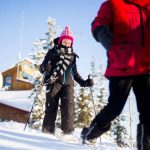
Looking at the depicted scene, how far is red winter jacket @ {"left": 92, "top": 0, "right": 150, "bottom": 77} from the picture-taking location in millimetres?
4164

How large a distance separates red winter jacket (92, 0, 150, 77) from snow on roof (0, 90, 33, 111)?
32212 mm

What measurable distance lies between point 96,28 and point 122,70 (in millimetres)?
584

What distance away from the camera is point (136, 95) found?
4.29 meters

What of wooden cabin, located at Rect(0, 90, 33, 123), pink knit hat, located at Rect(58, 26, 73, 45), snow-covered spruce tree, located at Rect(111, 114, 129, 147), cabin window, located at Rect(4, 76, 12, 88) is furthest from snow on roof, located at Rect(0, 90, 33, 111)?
pink knit hat, located at Rect(58, 26, 73, 45)

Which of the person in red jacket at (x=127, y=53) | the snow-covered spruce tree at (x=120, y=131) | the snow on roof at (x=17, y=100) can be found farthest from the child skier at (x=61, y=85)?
the snow-covered spruce tree at (x=120, y=131)

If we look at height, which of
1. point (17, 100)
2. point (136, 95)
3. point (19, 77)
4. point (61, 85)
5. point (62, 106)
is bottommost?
point (17, 100)

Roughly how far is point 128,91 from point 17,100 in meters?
37.4

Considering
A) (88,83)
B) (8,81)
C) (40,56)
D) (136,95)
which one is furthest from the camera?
(8,81)

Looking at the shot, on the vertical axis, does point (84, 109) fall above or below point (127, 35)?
below

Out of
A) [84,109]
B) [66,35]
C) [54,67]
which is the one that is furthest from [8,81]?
[54,67]

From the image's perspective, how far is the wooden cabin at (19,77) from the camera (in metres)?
52.5

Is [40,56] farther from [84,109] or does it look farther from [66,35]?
[66,35]

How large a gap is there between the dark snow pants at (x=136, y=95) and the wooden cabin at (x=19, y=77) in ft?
155

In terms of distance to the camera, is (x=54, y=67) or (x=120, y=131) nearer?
(x=54, y=67)
